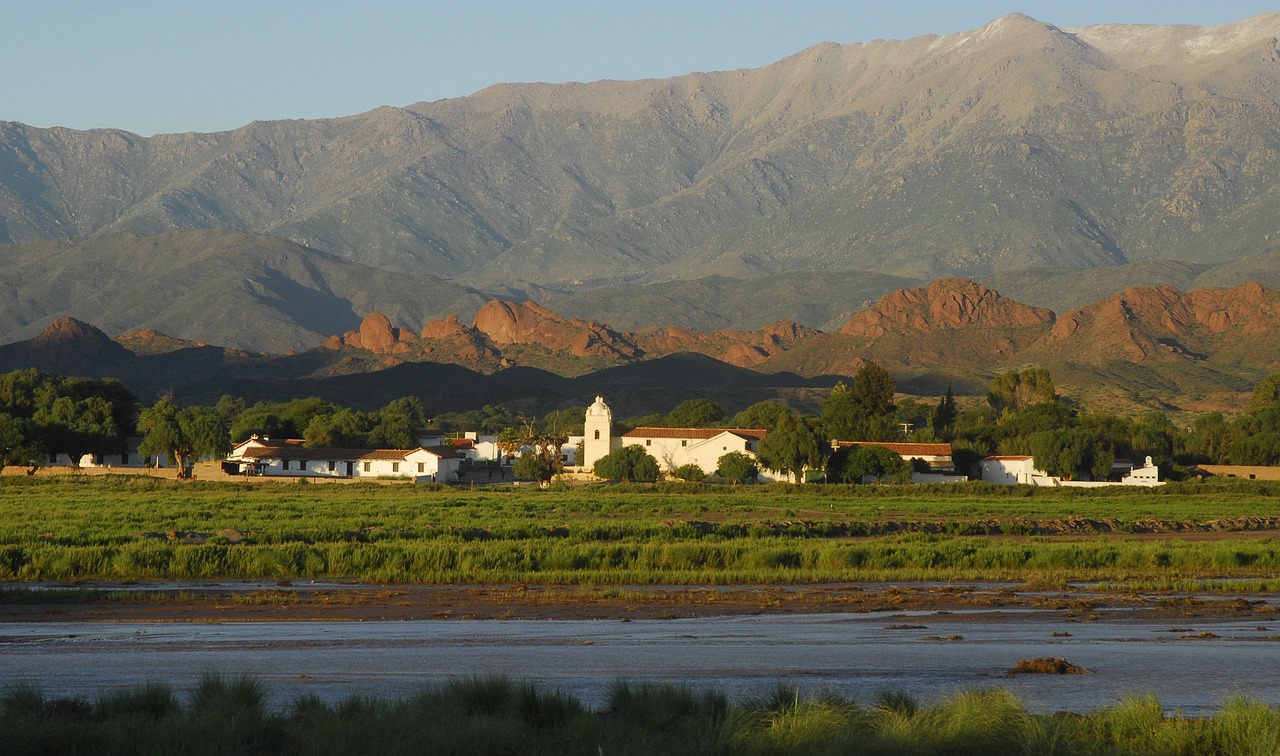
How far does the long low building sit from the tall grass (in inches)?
3391

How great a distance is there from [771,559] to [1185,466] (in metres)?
76.2

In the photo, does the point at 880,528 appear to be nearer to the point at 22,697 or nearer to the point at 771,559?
the point at 771,559

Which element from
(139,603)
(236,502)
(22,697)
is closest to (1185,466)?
(236,502)

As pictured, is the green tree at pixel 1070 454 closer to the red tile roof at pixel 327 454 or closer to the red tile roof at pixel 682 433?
the red tile roof at pixel 682 433

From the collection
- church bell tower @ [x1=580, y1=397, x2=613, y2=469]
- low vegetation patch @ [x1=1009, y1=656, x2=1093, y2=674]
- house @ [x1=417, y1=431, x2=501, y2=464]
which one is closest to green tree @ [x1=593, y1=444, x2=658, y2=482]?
church bell tower @ [x1=580, y1=397, x2=613, y2=469]

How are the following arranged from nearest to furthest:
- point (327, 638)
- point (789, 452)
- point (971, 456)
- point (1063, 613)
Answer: point (327, 638) < point (1063, 613) < point (789, 452) < point (971, 456)

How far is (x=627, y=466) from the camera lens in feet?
335

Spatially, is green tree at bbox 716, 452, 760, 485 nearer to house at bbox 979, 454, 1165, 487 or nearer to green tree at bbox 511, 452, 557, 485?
green tree at bbox 511, 452, 557, 485

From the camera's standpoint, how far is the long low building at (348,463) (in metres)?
104

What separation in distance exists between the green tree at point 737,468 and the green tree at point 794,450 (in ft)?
5.76

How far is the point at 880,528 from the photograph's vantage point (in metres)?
56.8

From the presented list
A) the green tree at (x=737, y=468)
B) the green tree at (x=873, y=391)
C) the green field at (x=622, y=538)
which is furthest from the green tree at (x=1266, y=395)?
the green field at (x=622, y=538)

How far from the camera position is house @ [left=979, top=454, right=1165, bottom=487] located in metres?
98.8

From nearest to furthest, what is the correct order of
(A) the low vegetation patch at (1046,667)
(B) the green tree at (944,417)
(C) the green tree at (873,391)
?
1. (A) the low vegetation patch at (1046,667)
2. (C) the green tree at (873,391)
3. (B) the green tree at (944,417)
